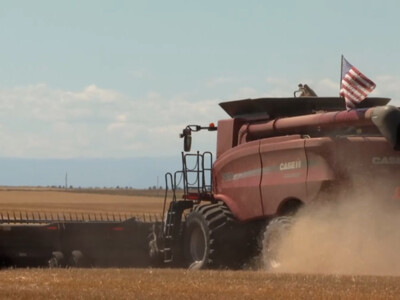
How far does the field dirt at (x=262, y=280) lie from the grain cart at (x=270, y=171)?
0.53 meters

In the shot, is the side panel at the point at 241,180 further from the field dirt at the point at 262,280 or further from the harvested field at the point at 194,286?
the harvested field at the point at 194,286

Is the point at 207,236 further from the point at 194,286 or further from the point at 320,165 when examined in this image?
the point at 194,286

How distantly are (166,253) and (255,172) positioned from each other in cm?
323

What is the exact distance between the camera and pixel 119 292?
12.5 meters

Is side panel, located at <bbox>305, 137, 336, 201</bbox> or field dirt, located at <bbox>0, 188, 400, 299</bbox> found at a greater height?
side panel, located at <bbox>305, 137, 336, 201</bbox>

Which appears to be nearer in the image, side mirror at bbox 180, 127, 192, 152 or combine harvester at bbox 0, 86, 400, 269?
combine harvester at bbox 0, 86, 400, 269

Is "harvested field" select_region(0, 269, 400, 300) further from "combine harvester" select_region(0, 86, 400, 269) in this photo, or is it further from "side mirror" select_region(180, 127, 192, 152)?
"side mirror" select_region(180, 127, 192, 152)

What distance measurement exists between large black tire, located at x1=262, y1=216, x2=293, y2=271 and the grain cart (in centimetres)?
2

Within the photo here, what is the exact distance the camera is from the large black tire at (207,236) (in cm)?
1823

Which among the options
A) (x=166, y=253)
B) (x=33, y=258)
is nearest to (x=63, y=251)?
(x=33, y=258)

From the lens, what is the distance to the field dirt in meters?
12.2

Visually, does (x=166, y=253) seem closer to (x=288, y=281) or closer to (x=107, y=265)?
(x=107, y=265)

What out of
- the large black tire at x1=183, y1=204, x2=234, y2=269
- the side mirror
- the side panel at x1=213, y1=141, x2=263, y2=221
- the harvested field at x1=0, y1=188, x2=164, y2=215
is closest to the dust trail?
the side panel at x1=213, y1=141, x2=263, y2=221

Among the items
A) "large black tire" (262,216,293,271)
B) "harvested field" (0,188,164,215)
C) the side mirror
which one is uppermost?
the side mirror
